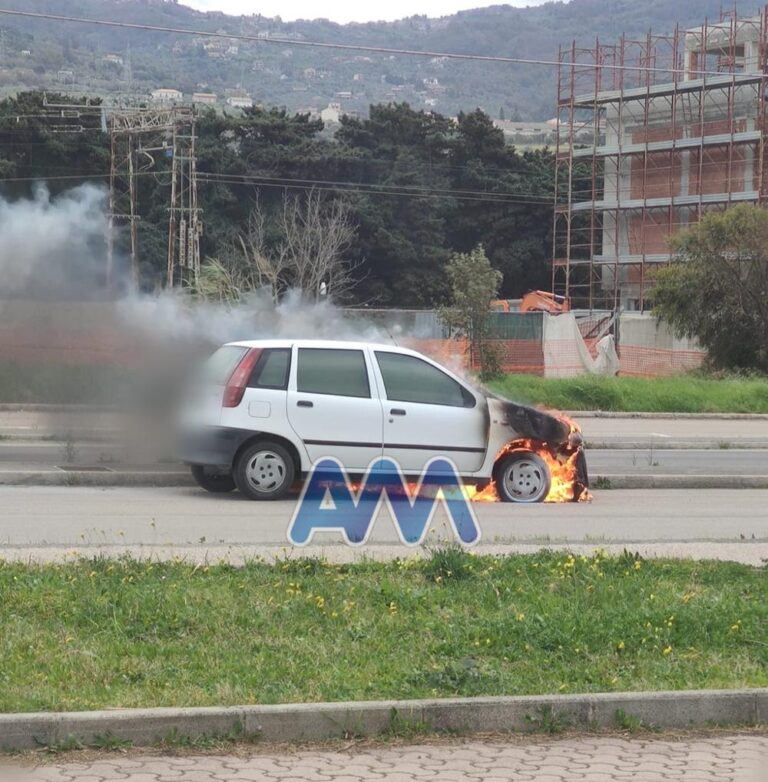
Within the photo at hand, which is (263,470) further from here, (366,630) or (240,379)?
(366,630)

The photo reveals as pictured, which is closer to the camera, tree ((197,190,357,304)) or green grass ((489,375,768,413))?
green grass ((489,375,768,413))

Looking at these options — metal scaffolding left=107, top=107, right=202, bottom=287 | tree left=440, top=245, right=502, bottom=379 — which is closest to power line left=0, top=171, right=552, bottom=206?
metal scaffolding left=107, top=107, right=202, bottom=287

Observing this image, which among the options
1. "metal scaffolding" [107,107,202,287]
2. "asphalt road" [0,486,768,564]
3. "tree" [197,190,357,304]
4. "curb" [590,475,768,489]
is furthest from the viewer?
"tree" [197,190,357,304]

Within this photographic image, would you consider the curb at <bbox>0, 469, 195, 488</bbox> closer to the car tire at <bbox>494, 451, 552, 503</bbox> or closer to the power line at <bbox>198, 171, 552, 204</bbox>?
the car tire at <bbox>494, 451, 552, 503</bbox>

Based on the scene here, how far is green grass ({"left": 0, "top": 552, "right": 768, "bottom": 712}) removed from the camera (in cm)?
656

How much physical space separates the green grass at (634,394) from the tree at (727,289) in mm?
8007

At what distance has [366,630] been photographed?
753cm

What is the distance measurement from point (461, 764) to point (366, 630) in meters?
1.73

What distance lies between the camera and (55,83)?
576 feet

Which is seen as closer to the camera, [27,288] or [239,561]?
[239,561]

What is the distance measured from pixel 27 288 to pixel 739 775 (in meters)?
15.9

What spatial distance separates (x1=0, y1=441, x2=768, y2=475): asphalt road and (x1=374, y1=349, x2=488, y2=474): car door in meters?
3.29

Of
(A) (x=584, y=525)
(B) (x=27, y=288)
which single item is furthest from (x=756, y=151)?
(A) (x=584, y=525)

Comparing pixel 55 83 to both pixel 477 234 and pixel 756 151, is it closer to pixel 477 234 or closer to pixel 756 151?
pixel 477 234
